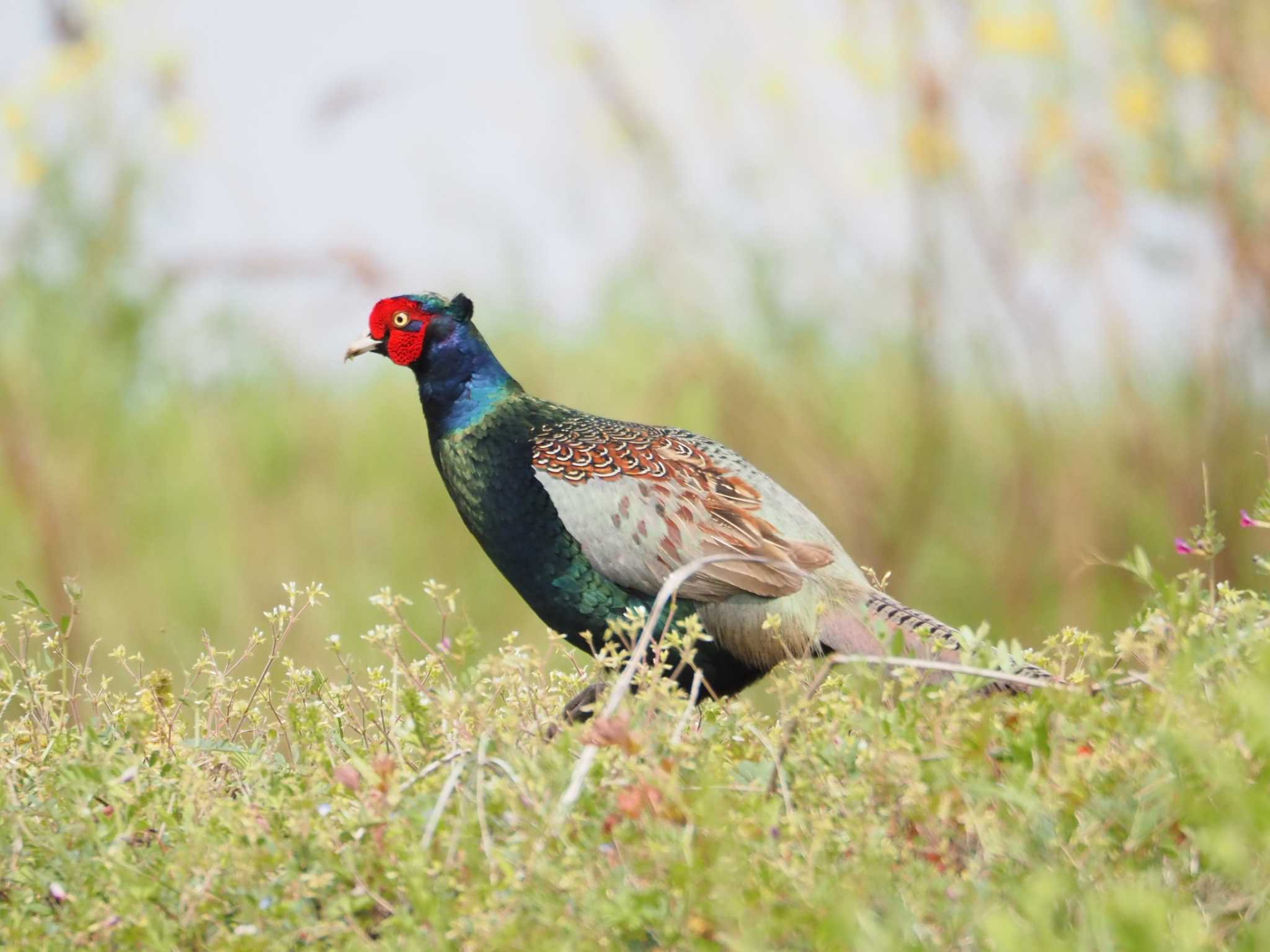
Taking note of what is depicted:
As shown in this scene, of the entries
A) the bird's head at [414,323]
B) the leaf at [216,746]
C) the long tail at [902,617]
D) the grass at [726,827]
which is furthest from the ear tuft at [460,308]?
the grass at [726,827]

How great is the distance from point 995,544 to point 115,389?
492 centimetres

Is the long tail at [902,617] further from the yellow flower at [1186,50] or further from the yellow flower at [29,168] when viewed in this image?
the yellow flower at [29,168]

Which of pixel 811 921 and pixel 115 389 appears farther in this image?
pixel 115 389

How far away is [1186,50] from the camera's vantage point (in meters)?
6.18

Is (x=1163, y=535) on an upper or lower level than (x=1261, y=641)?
lower

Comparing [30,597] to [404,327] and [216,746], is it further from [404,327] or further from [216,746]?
[404,327]

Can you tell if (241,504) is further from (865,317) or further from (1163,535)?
(1163,535)

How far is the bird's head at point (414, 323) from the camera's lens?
3.85 metres

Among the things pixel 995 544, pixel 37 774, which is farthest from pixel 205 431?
pixel 37 774

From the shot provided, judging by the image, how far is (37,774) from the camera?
2.40 m

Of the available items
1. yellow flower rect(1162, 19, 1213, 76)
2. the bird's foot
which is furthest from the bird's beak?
yellow flower rect(1162, 19, 1213, 76)

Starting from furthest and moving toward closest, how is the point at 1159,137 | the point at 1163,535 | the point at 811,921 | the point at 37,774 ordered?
the point at 1163,535, the point at 1159,137, the point at 37,774, the point at 811,921

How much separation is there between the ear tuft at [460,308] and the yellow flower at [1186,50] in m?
3.70

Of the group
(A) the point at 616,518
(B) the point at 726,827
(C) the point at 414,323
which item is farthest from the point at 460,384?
(B) the point at 726,827
